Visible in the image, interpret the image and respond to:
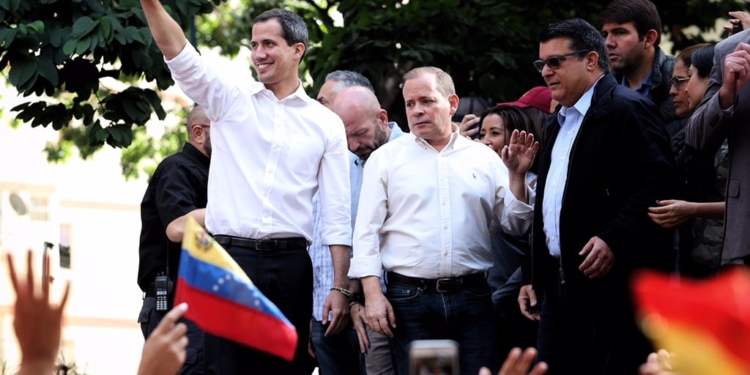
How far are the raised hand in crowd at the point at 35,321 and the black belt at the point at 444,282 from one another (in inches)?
166

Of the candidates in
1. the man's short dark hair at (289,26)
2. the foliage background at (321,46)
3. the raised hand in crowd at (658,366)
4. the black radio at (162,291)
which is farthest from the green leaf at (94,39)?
the raised hand in crowd at (658,366)

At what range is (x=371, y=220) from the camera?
24.6 feet

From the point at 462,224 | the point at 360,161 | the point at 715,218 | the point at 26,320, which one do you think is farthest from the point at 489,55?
the point at 26,320

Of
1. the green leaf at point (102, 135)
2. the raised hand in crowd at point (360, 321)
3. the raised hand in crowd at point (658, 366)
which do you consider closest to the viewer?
the raised hand in crowd at point (658, 366)

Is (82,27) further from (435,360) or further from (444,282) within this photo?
(435,360)

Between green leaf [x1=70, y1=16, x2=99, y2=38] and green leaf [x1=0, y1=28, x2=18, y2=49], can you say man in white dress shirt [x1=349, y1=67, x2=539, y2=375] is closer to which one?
green leaf [x1=70, y1=16, x2=99, y2=38]

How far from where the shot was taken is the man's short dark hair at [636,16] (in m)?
8.09

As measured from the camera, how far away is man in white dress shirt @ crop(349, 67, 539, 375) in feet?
24.0

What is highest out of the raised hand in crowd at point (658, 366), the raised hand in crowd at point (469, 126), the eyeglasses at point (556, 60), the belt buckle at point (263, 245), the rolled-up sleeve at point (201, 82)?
the eyeglasses at point (556, 60)

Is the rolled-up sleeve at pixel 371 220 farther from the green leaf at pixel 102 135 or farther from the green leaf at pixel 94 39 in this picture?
the green leaf at pixel 102 135

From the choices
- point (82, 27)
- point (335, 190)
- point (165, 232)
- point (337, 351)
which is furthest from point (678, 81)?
point (82, 27)

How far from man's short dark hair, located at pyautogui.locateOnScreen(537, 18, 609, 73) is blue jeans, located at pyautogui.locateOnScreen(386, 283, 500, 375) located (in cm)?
141

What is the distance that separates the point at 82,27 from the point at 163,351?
647 cm

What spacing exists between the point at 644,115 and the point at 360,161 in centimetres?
232
